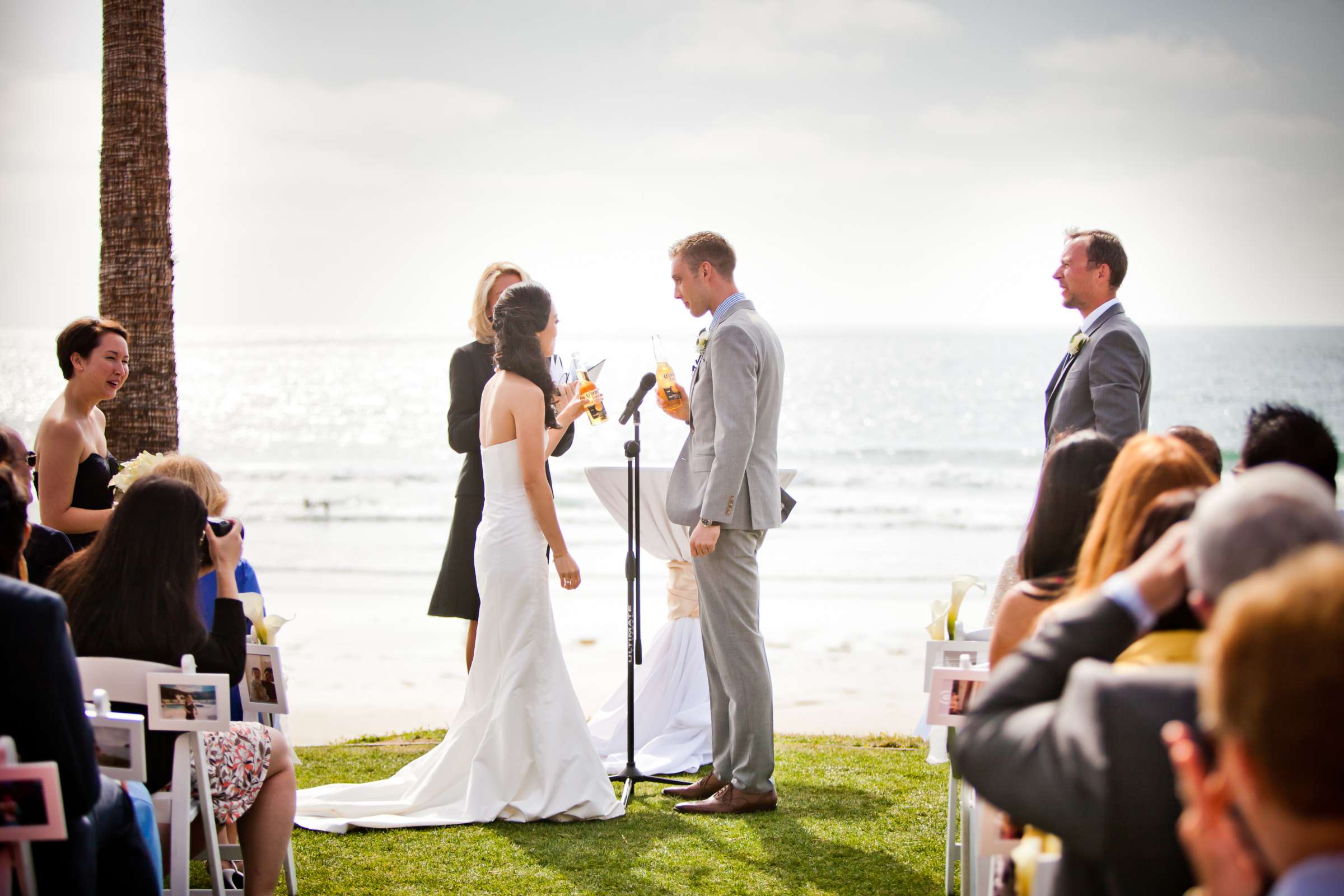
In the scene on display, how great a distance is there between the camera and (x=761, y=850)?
4.09 meters

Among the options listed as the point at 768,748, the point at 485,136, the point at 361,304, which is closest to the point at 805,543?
the point at 768,748

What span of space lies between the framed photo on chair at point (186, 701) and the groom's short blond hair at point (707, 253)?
2.67m

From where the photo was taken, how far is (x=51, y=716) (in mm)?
2145

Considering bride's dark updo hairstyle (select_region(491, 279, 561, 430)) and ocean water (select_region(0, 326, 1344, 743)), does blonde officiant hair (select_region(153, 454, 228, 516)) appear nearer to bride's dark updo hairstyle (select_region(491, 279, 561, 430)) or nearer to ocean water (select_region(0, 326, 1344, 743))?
bride's dark updo hairstyle (select_region(491, 279, 561, 430))

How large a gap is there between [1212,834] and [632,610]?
3717mm

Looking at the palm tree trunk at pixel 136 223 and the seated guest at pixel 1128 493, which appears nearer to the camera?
the seated guest at pixel 1128 493

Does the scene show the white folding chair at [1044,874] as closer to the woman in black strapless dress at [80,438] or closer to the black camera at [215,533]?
the black camera at [215,533]

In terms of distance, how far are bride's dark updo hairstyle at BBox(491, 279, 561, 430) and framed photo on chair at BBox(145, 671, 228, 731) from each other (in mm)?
1973

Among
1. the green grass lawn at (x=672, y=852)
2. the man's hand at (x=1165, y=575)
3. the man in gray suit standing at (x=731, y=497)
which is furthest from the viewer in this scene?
the man in gray suit standing at (x=731, y=497)

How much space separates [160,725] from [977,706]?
6.96ft

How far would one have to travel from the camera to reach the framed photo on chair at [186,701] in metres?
2.81

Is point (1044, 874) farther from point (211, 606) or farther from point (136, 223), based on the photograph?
point (136, 223)

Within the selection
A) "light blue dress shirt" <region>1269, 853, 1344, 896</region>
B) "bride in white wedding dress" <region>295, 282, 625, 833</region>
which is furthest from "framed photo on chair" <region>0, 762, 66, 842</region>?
"bride in white wedding dress" <region>295, 282, 625, 833</region>

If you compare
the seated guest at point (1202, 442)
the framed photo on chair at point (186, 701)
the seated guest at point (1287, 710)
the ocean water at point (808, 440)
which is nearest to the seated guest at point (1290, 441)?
the seated guest at point (1202, 442)
